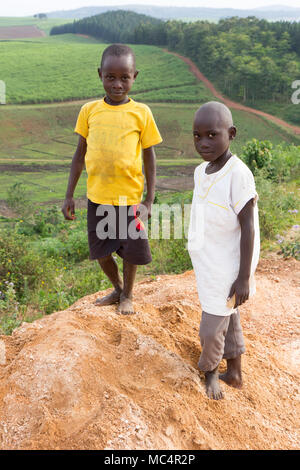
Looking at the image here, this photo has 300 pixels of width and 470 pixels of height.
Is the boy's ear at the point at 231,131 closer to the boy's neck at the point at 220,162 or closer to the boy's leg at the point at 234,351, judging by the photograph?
the boy's neck at the point at 220,162

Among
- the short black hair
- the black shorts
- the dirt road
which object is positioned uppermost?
the short black hair

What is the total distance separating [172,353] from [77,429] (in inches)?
28.1

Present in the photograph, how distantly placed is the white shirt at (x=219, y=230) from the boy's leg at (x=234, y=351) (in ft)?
0.66

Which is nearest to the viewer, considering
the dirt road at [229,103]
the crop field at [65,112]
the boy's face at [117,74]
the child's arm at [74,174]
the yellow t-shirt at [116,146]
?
the boy's face at [117,74]

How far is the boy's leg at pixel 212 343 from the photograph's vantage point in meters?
2.17

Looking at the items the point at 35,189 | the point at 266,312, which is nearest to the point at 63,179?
the point at 35,189

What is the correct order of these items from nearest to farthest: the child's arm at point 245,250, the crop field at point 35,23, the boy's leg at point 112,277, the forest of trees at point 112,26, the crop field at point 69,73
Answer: the child's arm at point 245,250 → the boy's leg at point 112,277 → the crop field at point 69,73 → the forest of trees at point 112,26 → the crop field at point 35,23

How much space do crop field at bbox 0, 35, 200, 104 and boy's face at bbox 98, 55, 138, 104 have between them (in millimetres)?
30711

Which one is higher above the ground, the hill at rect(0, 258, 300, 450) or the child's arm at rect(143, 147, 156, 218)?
the child's arm at rect(143, 147, 156, 218)

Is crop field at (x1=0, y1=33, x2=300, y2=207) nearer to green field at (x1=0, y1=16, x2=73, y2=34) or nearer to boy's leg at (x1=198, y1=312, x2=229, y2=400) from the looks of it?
boy's leg at (x1=198, y1=312, x2=229, y2=400)

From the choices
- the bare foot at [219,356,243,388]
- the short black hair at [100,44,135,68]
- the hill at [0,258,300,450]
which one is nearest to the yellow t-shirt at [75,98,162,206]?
the short black hair at [100,44,135,68]

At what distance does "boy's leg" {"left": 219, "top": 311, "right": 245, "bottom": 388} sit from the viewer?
2336 millimetres

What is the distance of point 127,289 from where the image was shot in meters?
2.97

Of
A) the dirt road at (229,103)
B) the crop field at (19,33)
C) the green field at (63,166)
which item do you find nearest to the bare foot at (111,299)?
the green field at (63,166)
